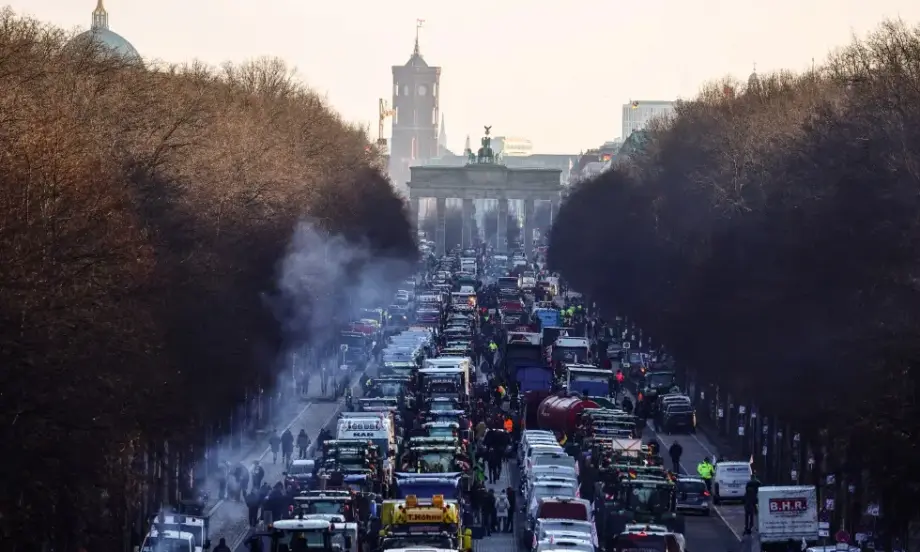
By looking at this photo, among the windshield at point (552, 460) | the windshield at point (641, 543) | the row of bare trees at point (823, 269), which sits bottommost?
the windshield at point (552, 460)

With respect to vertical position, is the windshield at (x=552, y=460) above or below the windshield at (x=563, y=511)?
below

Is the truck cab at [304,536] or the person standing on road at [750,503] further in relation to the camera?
the person standing on road at [750,503]

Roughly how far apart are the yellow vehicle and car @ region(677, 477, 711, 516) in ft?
36.9

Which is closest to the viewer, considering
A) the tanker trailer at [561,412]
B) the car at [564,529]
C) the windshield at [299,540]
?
the windshield at [299,540]

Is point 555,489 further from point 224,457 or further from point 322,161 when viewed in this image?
point 322,161

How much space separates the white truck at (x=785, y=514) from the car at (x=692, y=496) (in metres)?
6.52

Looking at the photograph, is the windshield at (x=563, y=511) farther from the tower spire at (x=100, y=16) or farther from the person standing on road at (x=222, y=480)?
the tower spire at (x=100, y=16)

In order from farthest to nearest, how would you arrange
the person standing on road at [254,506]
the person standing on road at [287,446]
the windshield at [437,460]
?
the person standing on road at [287,446] < the windshield at [437,460] < the person standing on road at [254,506]

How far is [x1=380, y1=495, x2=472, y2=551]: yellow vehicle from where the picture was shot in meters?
37.8

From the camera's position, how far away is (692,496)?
1993 inches

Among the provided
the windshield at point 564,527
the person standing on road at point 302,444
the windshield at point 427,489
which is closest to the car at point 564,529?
the windshield at point 564,527

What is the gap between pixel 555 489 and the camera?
4584cm

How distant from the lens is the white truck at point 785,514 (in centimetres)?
4347

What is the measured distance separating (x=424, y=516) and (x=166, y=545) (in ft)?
12.8
